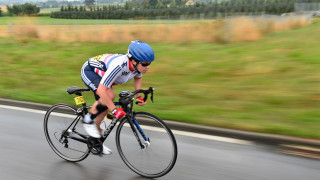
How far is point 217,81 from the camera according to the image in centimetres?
812

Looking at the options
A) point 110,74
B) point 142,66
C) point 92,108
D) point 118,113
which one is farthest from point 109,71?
point 92,108

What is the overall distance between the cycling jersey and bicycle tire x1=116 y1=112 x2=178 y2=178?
479mm

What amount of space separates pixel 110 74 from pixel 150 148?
1.04 meters

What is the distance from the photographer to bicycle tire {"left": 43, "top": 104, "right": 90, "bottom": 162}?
4.25 metres

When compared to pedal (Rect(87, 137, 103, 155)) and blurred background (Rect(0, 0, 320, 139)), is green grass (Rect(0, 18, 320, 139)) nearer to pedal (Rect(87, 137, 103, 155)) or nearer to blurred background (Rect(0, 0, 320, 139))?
blurred background (Rect(0, 0, 320, 139))

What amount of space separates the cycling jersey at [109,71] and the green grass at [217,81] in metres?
2.18

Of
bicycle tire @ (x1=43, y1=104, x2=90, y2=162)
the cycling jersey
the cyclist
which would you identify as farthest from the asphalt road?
the cycling jersey

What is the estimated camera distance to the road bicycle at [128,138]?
12.0ft

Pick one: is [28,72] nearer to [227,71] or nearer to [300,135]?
[227,71]

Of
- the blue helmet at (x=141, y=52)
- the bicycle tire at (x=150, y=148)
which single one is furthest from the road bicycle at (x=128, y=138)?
the blue helmet at (x=141, y=52)

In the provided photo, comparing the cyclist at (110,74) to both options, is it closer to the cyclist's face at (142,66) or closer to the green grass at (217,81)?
the cyclist's face at (142,66)

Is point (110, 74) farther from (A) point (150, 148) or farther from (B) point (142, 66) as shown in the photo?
(A) point (150, 148)

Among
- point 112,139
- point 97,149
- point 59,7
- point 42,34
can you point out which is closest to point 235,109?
point 112,139

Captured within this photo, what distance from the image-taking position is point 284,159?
4211 millimetres
